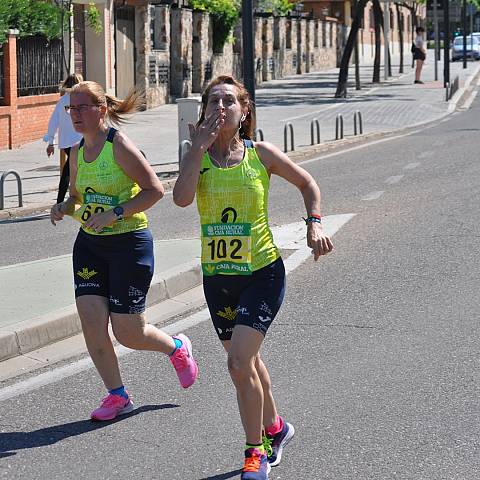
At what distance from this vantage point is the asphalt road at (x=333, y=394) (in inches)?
229

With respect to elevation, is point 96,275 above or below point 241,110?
below

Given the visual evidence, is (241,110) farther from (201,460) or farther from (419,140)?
(419,140)

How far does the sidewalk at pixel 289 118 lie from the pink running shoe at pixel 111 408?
9373 millimetres

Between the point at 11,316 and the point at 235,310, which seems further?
the point at 11,316

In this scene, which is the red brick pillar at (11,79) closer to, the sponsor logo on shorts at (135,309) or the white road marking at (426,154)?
the white road marking at (426,154)

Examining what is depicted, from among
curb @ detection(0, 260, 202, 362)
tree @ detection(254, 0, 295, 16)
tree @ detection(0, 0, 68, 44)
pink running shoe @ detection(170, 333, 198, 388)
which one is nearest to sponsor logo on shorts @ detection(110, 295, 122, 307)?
pink running shoe @ detection(170, 333, 198, 388)

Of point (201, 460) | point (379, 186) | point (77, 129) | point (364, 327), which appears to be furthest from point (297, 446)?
point (379, 186)

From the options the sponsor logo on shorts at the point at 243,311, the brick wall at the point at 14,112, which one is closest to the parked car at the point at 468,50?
the brick wall at the point at 14,112

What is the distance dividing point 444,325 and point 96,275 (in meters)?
3.11

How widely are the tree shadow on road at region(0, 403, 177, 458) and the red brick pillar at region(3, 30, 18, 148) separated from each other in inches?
765

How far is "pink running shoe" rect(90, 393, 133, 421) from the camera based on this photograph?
6.62 m

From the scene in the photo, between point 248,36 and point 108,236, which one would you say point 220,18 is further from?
point 108,236

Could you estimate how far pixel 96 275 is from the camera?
6.65 meters

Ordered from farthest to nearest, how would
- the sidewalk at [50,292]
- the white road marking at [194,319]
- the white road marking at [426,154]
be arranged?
the white road marking at [426,154] → the sidewalk at [50,292] → the white road marking at [194,319]
